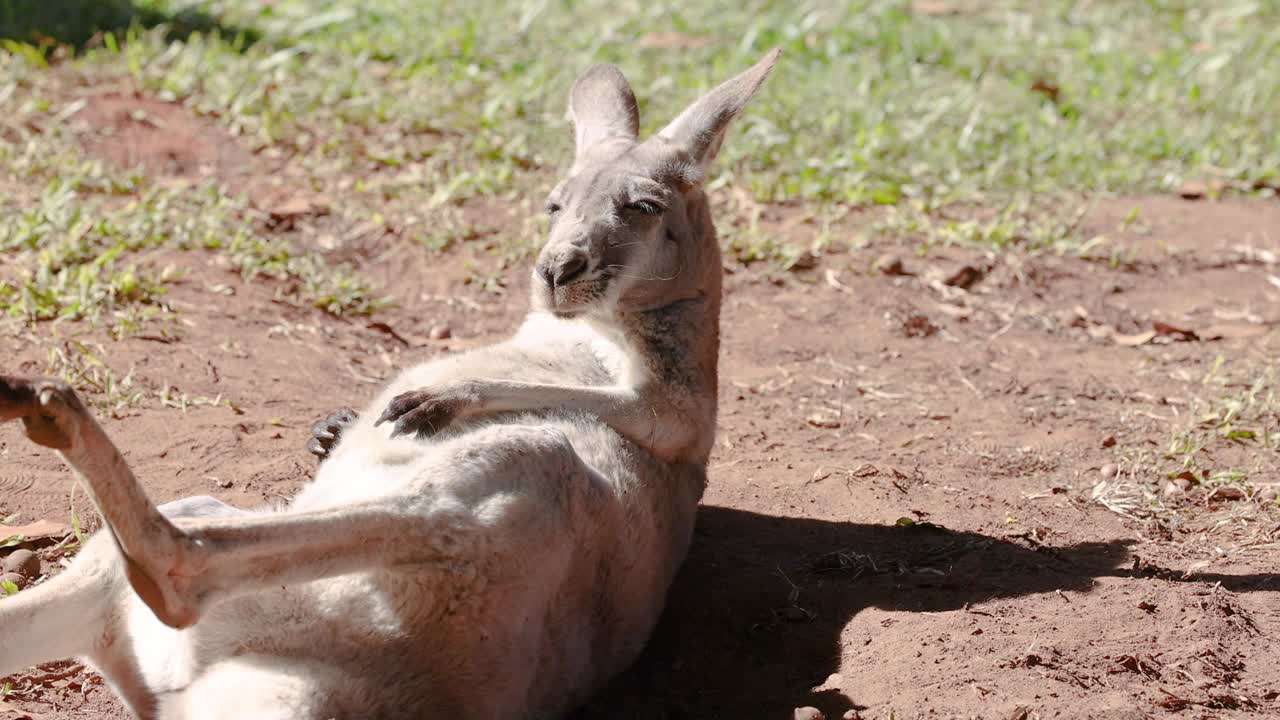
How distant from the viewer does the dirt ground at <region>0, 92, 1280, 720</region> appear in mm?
3525

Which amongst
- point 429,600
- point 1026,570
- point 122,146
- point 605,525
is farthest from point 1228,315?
point 122,146

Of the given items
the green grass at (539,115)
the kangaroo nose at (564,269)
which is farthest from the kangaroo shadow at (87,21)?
the kangaroo nose at (564,269)

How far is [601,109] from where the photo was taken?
Result: 4.82 metres

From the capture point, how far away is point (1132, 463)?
4824 millimetres

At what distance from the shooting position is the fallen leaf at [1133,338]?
6.07 metres

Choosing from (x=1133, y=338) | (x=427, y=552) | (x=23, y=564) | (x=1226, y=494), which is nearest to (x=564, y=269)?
(x=427, y=552)

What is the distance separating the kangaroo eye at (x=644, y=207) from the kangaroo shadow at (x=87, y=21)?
465cm

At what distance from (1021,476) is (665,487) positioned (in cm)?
157

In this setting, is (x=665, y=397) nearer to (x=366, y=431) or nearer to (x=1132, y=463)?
(x=366, y=431)

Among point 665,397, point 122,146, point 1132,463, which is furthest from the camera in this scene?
point 122,146

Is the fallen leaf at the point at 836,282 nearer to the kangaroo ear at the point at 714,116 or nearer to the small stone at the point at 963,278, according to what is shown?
the small stone at the point at 963,278

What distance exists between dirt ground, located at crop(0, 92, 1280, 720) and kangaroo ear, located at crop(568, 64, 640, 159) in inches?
47.2


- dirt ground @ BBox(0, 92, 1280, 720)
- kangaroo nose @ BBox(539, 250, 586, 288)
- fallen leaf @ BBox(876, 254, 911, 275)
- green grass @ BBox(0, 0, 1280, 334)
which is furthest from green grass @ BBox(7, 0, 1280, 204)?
kangaroo nose @ BBox(539, 250, 586, 288)

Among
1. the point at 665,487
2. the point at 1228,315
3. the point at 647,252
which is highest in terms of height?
the point at 647,252
